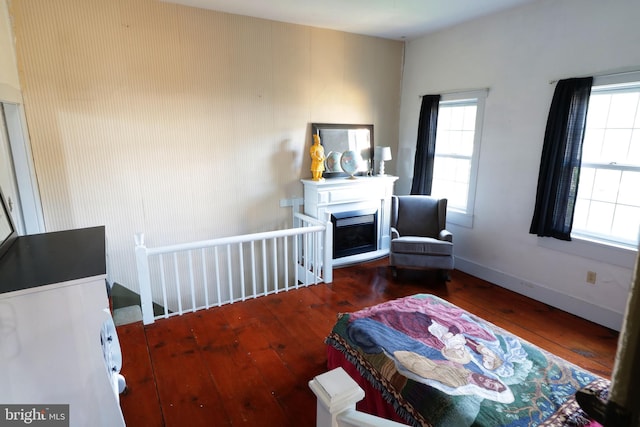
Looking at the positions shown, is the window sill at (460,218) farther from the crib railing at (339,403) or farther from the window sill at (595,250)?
the crib railing at (339,403)

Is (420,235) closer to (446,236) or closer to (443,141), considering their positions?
(446,236)

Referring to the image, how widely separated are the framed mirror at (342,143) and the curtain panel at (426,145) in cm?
64

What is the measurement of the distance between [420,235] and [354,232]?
85 centimetres

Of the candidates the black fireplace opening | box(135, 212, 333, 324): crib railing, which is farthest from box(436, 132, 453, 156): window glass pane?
box(135, 212, 333, 324): crib railing

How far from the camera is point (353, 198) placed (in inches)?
176

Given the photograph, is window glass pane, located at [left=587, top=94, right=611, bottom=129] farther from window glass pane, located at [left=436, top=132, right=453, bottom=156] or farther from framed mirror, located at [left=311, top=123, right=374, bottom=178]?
framed mirror, located at [left=311, top=123, right=374, bottom=178]

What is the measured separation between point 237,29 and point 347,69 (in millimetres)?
1473

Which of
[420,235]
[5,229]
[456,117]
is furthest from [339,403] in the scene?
[456,117]

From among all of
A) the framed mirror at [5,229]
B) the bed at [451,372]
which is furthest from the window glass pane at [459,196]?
the framed mirror at [5,229]

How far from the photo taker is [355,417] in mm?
1021

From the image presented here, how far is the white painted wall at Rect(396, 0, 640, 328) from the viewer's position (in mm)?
2961

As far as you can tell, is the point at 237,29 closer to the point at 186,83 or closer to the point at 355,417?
the point at 186,83

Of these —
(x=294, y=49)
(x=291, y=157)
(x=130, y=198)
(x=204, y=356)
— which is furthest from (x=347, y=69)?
(x=204, y=356)

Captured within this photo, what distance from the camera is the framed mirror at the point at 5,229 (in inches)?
67.9
